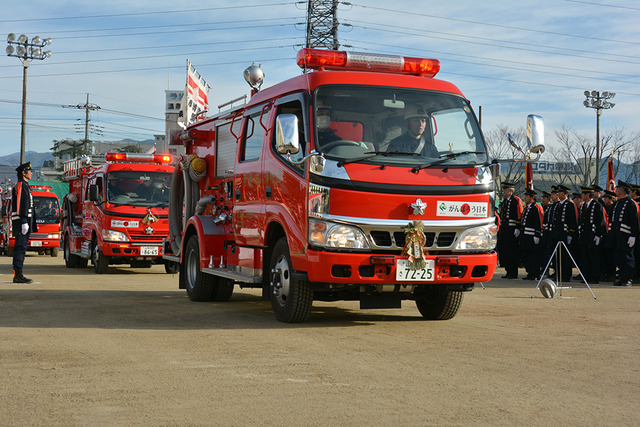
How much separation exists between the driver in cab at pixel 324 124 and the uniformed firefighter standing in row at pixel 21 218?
8309 mm

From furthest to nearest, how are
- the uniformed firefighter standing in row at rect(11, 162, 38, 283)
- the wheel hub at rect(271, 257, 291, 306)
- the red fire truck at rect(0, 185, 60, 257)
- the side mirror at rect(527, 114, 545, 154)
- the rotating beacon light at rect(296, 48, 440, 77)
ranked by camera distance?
the red fire truck at rect(0, 185, 60, 257) → the uniformed firefighter standing in row at rect(11, 162, 38, 283) → the rotating beacon light at rect(296, 48, 440, 77) → the wheel hub at rect(271, 257, 291, 306) → the side mirror at rect(527, 114, 545, 154)

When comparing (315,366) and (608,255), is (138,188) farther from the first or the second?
(315,366)

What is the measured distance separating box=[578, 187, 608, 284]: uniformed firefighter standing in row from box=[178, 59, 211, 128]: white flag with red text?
29.6 feet

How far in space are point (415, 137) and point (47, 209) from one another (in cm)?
2440

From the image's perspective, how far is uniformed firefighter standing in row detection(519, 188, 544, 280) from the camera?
19847 millimetres

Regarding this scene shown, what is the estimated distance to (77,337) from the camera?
869 cm

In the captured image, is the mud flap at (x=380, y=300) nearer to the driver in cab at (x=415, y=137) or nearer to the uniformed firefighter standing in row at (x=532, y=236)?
the driver in cab at (x=415, y=137)

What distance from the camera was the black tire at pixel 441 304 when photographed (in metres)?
10.3

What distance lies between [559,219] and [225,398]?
582 inches

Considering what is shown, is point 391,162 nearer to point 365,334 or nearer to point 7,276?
point 365,334

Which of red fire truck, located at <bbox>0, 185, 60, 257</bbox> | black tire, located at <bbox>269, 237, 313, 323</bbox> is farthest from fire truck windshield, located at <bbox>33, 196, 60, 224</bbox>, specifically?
black tire, located at <bbox>269, 237, 313, 323</bbox>

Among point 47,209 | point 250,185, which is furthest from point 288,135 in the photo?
point 47,209

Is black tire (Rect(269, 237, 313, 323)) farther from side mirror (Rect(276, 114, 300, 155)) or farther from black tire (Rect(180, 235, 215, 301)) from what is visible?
black tire (Rect(180, 235, 215, 301))

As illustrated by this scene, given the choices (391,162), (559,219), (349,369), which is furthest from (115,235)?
(349,369)
